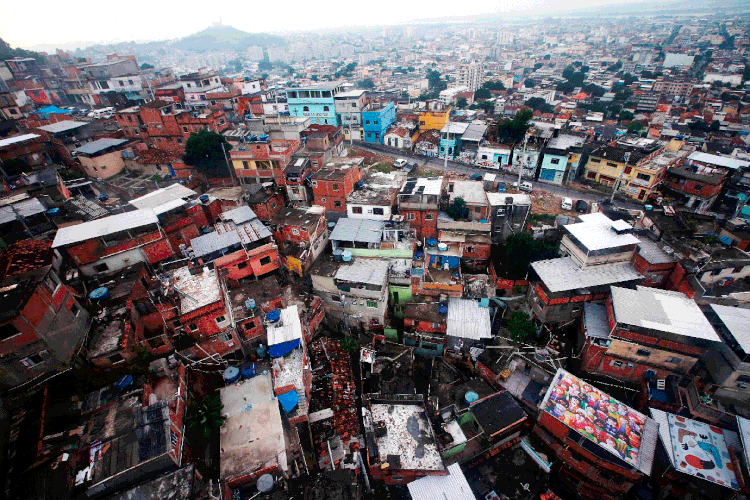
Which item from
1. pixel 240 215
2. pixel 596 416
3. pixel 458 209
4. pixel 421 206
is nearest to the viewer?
pixel 596 416

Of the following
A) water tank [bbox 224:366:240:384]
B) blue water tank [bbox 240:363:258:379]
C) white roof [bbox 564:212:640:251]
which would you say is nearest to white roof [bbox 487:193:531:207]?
white roof [bbox 564:212:640:251]

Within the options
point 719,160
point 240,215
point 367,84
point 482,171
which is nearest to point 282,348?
point 240,215

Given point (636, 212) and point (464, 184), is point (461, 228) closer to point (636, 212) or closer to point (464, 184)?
point (464, 184)

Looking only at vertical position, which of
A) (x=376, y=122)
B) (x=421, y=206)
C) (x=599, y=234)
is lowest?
(x=599, y=234)

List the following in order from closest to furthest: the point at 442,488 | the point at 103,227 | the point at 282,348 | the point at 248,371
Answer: the point at 442,488, the point at 282,348, the point at 248,371, the point at 103,227

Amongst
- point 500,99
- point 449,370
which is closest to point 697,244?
point 449,370

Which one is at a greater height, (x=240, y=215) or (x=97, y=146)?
(x=97, y=146)

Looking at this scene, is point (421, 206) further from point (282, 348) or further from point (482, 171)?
point (482, 171)

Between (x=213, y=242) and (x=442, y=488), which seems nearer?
(x=442, y=488)
